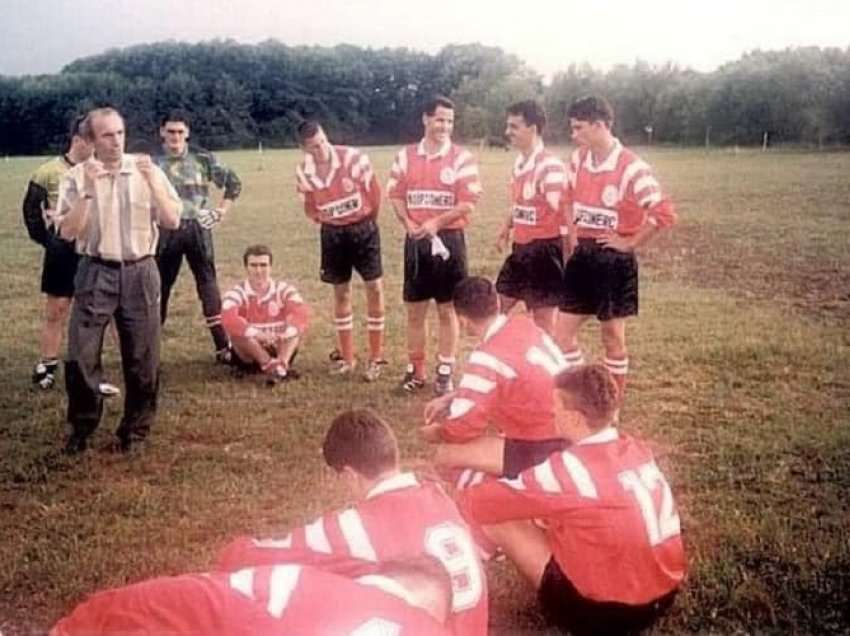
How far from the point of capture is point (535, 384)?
3.40m

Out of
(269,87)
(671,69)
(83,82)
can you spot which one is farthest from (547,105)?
(83,82)

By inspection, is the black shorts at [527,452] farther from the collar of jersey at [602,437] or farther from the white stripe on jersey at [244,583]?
the white stripe on jersey at [244,583]

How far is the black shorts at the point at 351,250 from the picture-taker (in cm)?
577

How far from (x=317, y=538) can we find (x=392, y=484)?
219mm

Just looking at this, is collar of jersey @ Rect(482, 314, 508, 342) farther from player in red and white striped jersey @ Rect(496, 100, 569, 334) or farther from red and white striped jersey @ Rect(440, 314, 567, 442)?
player in red and white striped jersey @ Rect(496, 100, 569, 334)

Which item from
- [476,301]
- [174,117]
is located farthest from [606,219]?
[174,117]

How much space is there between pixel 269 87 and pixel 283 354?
1.76 metres

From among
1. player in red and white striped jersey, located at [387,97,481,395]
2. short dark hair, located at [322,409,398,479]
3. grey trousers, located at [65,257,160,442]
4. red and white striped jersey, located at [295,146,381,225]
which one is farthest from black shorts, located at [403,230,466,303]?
short dark hair, located at [322,409,398,479]

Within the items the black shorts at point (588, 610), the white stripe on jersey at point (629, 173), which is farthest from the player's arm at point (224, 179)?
the black shorts at point (588, 610)

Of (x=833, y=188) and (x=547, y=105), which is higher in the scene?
(x=547, y=105)

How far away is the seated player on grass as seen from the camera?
3416 millimetres

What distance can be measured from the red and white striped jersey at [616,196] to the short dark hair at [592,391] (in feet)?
6.70

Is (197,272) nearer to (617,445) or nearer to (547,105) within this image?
(547,105)

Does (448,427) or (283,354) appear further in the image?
(283,354)
